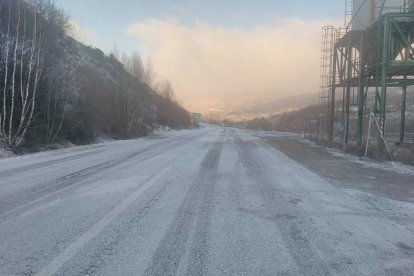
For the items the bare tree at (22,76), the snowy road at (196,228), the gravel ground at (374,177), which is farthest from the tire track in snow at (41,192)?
the bare tree at (22,76)

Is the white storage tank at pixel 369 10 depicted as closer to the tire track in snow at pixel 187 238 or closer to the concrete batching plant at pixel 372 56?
the concrete batching plant at pixel 372 56

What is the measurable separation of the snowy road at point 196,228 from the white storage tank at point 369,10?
1495cm

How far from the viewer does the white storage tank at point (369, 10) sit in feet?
72.5

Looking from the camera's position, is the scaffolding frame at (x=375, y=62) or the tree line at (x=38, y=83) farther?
the tree line at (x=38, y=83)

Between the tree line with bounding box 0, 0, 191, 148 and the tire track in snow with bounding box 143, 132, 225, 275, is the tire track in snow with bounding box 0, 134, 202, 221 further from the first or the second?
the tree line with bounding box 0, 0, 191, 148

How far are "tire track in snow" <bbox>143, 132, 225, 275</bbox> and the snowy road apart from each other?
1 centimetres

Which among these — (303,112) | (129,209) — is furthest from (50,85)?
(303,112)

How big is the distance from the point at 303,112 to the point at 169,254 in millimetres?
105993

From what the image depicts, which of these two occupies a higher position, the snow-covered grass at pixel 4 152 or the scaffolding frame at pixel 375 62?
the scaffolding frame at pixel 375 62

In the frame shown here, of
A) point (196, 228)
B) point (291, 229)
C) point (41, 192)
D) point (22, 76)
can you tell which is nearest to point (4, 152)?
point (22, 76)

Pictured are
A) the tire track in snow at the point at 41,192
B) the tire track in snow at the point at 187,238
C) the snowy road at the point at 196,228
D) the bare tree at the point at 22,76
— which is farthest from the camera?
the bare tree at the point at 22,76

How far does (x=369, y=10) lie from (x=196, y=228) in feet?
73.6

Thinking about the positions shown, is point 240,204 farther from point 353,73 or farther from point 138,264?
point 353,73

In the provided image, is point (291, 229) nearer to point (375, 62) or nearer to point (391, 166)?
point (391, 166)
